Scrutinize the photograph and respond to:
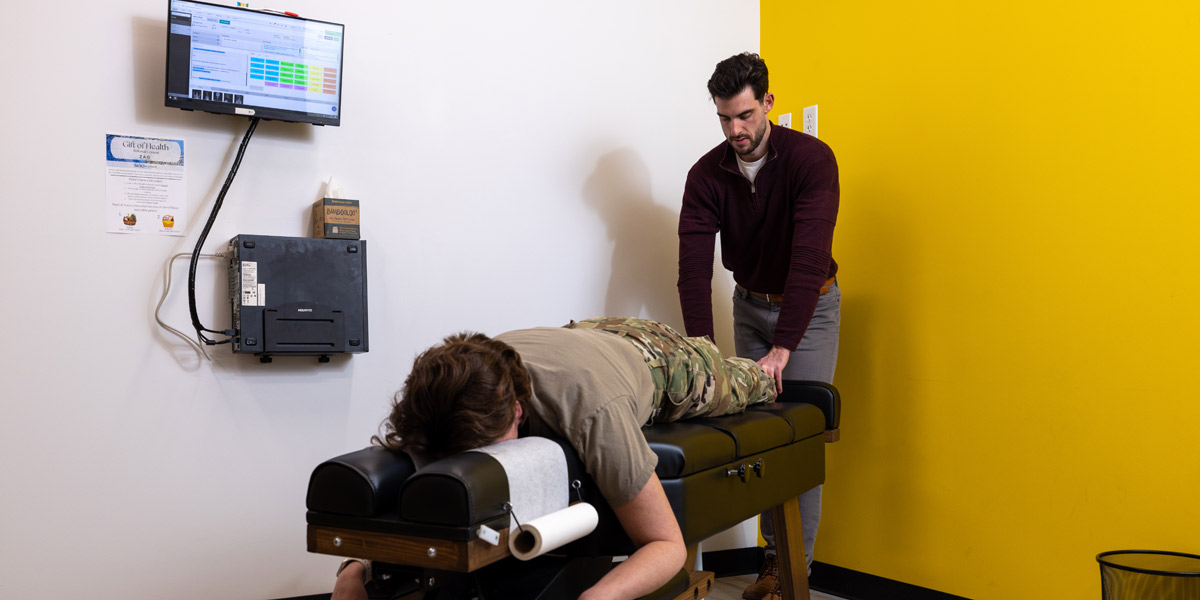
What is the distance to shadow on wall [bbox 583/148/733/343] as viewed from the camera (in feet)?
8.84

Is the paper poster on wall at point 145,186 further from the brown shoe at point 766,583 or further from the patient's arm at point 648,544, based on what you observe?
the brown shoe at point 766,583

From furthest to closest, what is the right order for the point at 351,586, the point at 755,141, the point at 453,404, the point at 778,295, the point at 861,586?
the point at 861,586
the point at 778,295
the point at 755,141
the point at 351,586
the point at 453,404

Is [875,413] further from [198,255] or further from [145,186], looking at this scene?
[145,186]

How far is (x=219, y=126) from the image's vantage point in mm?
2053

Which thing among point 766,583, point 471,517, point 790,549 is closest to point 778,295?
point 790,549

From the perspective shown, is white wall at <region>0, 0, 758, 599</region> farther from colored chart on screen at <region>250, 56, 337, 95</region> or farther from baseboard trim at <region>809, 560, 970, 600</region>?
baseboard trim at <region>809, 560, 970, 600</region>

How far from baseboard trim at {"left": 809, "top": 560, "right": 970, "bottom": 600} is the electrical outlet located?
1427mm

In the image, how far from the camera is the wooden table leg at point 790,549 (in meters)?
2.05

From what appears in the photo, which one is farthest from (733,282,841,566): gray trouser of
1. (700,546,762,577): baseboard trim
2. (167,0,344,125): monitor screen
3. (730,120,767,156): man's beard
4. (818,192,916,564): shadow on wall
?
(167,0,344,125): monitor screen

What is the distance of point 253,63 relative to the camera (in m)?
2.00

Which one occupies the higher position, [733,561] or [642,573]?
[642,573]

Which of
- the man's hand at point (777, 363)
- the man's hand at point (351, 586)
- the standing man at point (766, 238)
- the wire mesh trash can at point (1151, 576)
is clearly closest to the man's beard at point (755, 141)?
the standing man at point (766, 238)

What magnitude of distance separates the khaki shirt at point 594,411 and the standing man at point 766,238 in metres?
0.95

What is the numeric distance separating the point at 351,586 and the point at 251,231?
3.76 feet
